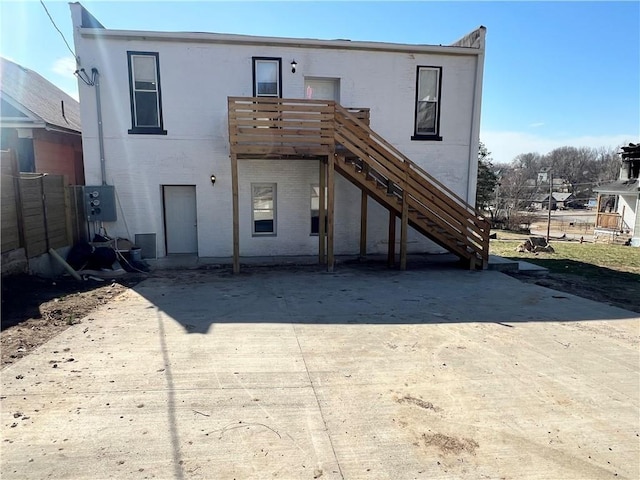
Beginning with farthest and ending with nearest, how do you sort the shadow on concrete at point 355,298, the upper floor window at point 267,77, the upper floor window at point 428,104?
the upper floor window at point 428,104 < the upper floor window at point 267,77 < the shadow on concrete at point 355,298

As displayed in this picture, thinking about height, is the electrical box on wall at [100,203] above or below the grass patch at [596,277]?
above

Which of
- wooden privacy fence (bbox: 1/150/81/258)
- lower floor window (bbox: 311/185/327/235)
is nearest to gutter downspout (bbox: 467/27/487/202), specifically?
lower floor window (bbox: 311/185/327/235)

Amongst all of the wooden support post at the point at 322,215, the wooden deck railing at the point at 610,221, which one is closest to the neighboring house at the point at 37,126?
the wooden support post at the point at 322,215

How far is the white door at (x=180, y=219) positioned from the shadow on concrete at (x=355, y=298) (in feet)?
5.58

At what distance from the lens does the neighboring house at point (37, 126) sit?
1130cm

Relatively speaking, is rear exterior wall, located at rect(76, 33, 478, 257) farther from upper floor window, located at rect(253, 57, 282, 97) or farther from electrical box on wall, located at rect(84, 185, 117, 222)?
electrical box on wall, located at rect(84, 185, 117, 222)

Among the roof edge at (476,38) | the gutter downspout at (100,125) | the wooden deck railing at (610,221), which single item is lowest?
the wooden deck railing at (610,221)

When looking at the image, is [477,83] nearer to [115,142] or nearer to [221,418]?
[115,142]

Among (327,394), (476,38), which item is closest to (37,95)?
(476,38)

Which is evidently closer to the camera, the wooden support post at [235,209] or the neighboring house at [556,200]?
the wooden support post at [235,209]

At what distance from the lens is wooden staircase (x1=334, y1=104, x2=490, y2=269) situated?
31.3ft

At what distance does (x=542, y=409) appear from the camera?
3.79 metres

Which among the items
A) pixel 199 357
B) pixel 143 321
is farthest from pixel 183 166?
pixel 199 357

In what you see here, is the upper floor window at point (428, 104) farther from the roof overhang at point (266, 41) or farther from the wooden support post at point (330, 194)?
the wooden support post at point (330, 194)
